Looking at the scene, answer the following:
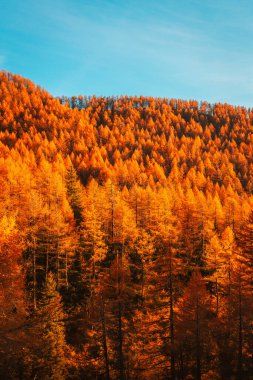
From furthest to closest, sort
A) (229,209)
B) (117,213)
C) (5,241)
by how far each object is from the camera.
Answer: (229,209) → (117,213) → (5,241)

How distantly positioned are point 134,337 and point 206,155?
384 ft

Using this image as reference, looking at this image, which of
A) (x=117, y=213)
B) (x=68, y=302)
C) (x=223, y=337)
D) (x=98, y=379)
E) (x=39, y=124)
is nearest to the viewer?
(x=98, y=379)

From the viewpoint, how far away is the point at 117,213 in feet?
144

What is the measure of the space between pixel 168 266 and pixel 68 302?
61.0 feet

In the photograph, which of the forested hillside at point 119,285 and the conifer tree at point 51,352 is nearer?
the forested hillside at point 119,285

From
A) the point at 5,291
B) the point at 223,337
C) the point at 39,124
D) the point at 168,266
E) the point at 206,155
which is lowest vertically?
the point at 223,337

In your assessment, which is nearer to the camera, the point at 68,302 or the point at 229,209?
the point at 68,302

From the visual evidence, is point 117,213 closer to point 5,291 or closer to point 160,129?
point 5,291

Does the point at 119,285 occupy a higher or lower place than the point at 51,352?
higher

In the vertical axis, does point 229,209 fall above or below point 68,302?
above

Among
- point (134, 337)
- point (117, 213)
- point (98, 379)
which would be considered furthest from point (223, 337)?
point (117, 213)

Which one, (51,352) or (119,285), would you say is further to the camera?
(51,352)

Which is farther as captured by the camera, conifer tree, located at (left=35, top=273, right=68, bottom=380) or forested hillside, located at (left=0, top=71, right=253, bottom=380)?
conifer tree, located at (left=35, top=273, right=68, bottom=380)

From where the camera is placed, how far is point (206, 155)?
136m
